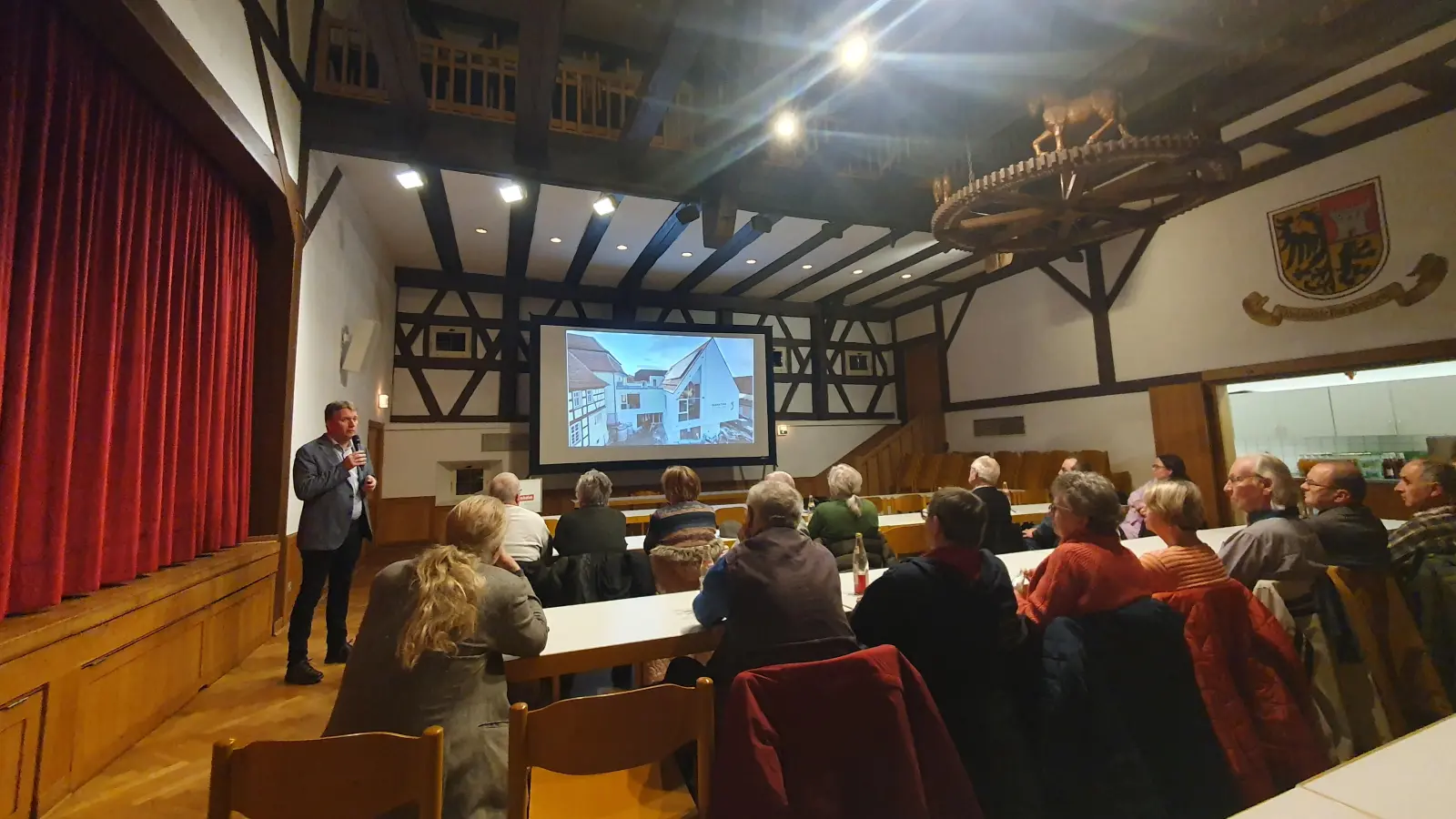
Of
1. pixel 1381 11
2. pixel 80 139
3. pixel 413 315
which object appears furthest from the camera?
pixel 413 315

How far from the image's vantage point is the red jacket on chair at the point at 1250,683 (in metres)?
1.61

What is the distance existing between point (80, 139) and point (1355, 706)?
15.9 feet

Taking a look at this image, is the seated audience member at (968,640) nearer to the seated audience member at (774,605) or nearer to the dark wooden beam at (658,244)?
the seated audience member at (774,605)

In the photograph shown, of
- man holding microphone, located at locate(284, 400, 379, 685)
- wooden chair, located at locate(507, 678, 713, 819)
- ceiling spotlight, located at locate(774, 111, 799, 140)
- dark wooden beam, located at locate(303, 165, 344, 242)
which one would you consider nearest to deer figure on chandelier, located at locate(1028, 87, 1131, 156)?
ceiling spotlight, located at locate(774, 111, 799, 140)

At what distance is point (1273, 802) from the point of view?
835 mm

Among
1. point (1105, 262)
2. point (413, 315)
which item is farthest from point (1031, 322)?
point (413, 315)

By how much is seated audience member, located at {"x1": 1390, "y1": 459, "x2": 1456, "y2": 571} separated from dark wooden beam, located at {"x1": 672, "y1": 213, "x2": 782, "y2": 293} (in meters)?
4.59

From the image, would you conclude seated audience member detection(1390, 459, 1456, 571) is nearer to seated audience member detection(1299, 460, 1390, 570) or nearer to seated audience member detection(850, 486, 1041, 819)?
seated audience member detection(1299, 460, 1390, 570)

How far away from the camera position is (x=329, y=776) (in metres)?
0.98

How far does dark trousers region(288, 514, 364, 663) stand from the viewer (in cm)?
292

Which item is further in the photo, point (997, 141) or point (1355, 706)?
point (997, 141)

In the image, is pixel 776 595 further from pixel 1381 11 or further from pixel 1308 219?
pixel 1308 219

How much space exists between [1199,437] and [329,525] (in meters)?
7.92

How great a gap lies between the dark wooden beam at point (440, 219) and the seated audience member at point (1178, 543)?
5.51 meters
